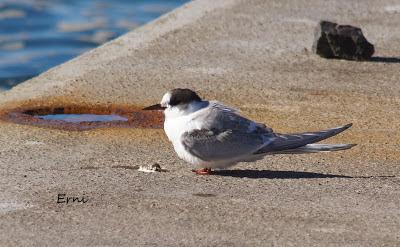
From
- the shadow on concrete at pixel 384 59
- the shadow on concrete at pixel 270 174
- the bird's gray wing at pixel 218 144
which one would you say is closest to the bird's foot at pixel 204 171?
the shadow on concrete at pixel 270 174

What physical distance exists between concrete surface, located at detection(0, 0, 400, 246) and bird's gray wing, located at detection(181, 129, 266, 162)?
0.50 feet

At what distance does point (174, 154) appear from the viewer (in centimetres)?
720

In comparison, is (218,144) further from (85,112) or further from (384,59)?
(384,59)

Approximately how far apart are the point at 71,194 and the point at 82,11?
544 inches

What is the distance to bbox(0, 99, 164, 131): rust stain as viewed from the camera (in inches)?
307

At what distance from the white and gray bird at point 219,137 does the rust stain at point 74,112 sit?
1183mm

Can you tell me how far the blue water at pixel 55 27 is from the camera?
1642 cm

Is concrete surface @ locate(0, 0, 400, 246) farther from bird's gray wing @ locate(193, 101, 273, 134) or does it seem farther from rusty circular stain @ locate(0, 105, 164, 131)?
bird's gray wing @ locate(193, 101, 273, 134)

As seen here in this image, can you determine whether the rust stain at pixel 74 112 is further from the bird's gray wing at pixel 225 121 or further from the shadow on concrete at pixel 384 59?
the shadow on concrete at pixel 384 59

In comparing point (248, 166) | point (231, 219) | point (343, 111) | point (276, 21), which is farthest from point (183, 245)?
point (276, 21)

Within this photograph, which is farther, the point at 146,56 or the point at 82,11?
the point at 82,11

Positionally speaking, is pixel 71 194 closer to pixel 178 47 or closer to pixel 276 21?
pixel 178 47

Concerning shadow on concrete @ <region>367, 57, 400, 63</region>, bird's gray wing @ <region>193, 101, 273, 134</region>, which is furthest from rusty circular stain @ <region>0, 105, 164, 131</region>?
shadow on concrete @ <region>367, 57, 400, 63</region>

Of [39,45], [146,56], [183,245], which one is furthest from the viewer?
[39,45]
